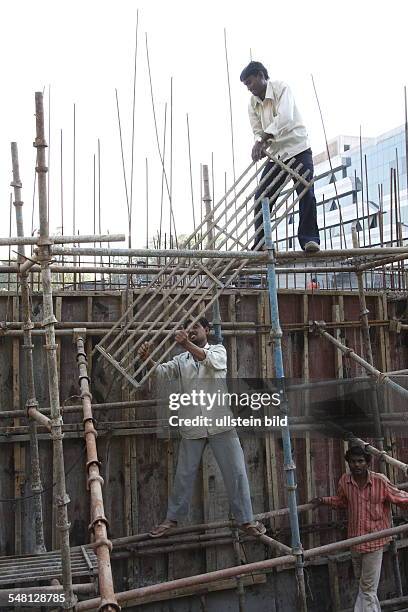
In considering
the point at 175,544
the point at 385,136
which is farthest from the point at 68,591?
the point at 385,136

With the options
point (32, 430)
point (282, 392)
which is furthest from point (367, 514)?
point (32, 430)

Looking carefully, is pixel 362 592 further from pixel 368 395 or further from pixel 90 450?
pixel 90 450

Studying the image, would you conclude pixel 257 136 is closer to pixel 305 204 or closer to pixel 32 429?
pixel 305 204

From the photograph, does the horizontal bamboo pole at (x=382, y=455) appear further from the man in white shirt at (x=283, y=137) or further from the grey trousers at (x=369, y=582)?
the man in white shirt at (x=283, y=137)

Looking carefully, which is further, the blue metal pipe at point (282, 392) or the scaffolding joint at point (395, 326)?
the scaffolding joint at point (395, 326)

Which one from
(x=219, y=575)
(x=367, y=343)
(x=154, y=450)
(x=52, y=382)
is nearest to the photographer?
(x=52, y=382)

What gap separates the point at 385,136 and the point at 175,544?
35.7m

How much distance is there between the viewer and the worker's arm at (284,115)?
5.73 meters

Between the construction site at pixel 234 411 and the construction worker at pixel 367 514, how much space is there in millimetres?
233

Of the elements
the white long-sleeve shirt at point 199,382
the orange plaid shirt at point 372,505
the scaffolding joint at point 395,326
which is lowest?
the orange plaid shirt at point 372,505

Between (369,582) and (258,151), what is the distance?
12.9 ft

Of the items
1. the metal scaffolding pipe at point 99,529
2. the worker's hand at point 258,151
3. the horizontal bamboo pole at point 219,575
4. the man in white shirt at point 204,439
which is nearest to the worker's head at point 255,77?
the worker's hand at point 258,151

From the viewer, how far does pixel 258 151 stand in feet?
19.0

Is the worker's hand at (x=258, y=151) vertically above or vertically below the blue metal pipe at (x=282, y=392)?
above
